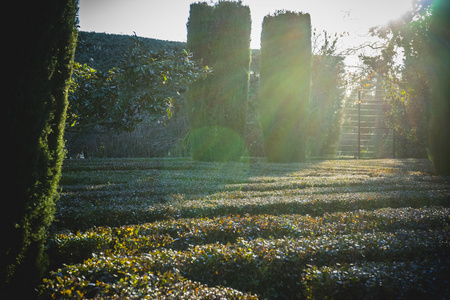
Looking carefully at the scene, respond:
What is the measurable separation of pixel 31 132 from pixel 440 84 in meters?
7.58

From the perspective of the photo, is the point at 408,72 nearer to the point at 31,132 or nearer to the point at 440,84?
the point at 440,84

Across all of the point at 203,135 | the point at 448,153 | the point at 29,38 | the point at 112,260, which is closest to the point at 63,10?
the point at 29,38

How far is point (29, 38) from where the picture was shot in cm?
175

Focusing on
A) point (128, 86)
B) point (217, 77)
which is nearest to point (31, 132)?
point (128, 86)

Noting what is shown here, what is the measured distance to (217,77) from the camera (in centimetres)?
1092

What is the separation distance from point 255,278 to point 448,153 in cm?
713

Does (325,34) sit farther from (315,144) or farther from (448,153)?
(448,153)

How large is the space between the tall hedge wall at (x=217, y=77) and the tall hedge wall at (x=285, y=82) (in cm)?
104

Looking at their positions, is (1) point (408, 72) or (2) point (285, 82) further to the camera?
(2) point (285, 82)

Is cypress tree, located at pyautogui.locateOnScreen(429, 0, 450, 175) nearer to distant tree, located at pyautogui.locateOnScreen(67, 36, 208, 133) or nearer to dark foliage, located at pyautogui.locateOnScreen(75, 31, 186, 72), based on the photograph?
distant tree, located at pyautogui.locateOnScreen(67, 36, 208, 133)

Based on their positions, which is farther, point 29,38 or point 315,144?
point 315,144

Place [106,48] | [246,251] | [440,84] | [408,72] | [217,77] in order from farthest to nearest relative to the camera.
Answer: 1. [106,48]
2. [217,77]
3. [408,72]
4. [440,84]
5. [246,251]

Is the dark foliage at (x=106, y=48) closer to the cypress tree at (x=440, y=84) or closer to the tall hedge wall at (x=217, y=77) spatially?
the tall hedge wall at (x=217, y=77)

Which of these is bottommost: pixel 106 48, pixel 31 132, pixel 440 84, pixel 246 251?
pixel 246 251
